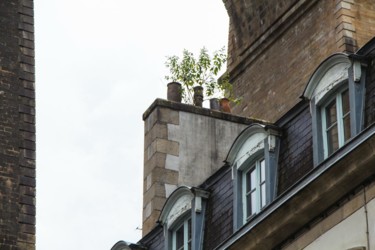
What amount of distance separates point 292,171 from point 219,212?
7.92ft

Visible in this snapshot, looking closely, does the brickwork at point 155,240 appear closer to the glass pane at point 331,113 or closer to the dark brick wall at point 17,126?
the glass pane at point 331,113

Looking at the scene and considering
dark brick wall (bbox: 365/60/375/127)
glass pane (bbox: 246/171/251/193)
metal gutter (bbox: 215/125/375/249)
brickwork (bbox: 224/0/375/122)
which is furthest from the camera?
brickwork (bbox: 224/0/375/122)

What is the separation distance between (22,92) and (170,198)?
12.3 meters

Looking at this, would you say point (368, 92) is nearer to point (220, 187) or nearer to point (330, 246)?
point (330, 246)

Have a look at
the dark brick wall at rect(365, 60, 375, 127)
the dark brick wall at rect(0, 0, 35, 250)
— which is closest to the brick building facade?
the dark brick wall at rect(365, 60, 375, 127)

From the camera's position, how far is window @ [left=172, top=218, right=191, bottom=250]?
2533 centimetres

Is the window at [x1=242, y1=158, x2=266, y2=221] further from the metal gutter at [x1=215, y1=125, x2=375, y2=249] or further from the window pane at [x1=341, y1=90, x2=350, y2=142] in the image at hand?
the window pane at [x1=341, y1=90, x2=350, y2=142]

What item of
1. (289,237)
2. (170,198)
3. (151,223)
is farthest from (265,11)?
(289,237)

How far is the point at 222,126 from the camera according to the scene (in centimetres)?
2919

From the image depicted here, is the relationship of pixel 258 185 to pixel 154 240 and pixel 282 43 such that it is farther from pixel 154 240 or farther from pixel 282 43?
pixel 282 43

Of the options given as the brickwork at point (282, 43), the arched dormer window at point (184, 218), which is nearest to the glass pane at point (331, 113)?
the arched dormer window at point (184, 218)

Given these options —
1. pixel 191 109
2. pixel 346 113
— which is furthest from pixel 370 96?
pixel 191 109

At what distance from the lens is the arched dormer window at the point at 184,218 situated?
24.9m

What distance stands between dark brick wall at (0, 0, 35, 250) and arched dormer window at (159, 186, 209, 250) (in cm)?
994
